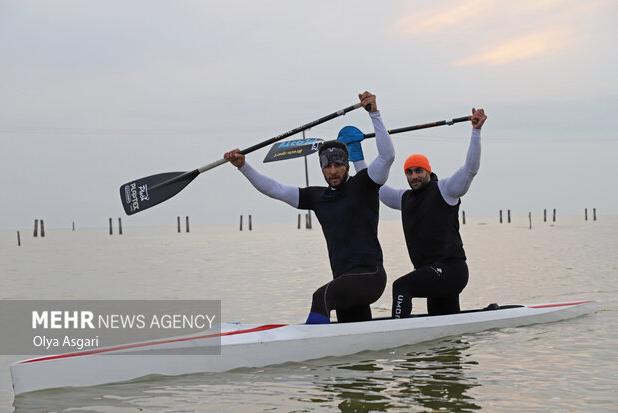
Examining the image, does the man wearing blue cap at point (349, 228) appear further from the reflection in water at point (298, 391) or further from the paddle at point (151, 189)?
the paddle at point (151, 189)

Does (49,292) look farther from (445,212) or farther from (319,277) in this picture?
(445,212)

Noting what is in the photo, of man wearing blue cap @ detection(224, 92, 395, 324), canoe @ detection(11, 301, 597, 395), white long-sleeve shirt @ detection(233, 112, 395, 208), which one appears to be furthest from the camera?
man wearing blue cap @ detection(224, 92, 395, 324)

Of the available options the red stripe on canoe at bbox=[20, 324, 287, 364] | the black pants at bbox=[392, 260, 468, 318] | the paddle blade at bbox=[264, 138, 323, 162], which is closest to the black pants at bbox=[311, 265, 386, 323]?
the red stripe on canoe at bbox=[20, 324, 287, 364]

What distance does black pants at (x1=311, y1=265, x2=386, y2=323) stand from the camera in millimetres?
7195

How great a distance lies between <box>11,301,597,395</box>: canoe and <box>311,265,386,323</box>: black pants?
270mm

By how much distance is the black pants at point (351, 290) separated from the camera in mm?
7195

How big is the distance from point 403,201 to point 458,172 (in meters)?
0.82

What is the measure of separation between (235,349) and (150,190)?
9.57 feet

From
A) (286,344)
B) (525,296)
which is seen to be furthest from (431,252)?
(525,296)

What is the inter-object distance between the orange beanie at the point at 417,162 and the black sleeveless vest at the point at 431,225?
0.63ft

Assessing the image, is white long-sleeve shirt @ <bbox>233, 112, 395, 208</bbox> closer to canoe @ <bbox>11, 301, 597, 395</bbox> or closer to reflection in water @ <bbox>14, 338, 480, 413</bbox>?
canoe @ <bbox>11, 301, 597, 395</bbox>

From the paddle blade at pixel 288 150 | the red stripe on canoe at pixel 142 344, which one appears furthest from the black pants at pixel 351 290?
the paddle blade at pixel 288 150

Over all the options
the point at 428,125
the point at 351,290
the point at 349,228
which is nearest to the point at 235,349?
the point at 351,290

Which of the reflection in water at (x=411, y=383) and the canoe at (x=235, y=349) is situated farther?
the canoe at (x=235, y=349)
